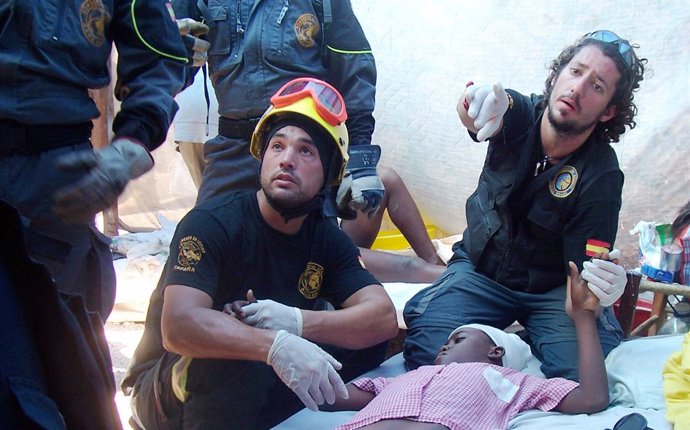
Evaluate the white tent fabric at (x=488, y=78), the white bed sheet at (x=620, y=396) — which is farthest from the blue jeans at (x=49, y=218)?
the white tent fabric at (x=488, y=78)

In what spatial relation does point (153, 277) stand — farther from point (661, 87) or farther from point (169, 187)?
point (661, 87)

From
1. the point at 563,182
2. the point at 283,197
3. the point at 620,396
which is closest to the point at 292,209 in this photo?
the point at 283,197

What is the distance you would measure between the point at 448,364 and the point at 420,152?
260 cm

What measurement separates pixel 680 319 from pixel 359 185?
68.1 inches

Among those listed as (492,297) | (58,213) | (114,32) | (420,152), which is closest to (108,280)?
Result: (58,213)

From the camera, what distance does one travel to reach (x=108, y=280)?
1.94 metres

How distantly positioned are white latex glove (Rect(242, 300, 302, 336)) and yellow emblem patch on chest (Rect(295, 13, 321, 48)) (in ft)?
4.14

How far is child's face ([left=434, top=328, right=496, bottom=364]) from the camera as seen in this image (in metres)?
2.52

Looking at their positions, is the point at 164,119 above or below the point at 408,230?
above

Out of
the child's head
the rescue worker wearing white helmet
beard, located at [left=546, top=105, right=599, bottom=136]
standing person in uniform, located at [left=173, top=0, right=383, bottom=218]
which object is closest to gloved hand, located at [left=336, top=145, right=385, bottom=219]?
standing person in uniform, located at [left=173, top=0, right=383, bottom=218]

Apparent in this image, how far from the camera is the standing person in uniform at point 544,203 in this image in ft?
9.36

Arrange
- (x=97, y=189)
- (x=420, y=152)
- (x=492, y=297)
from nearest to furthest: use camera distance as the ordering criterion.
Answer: (x=97, y=189) → (x=492, y=297) → (x=420, y=152)

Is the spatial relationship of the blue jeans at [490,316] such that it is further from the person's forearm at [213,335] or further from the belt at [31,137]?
the belt at [31,137]

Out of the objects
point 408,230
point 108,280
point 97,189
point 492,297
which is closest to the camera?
point 97,189
